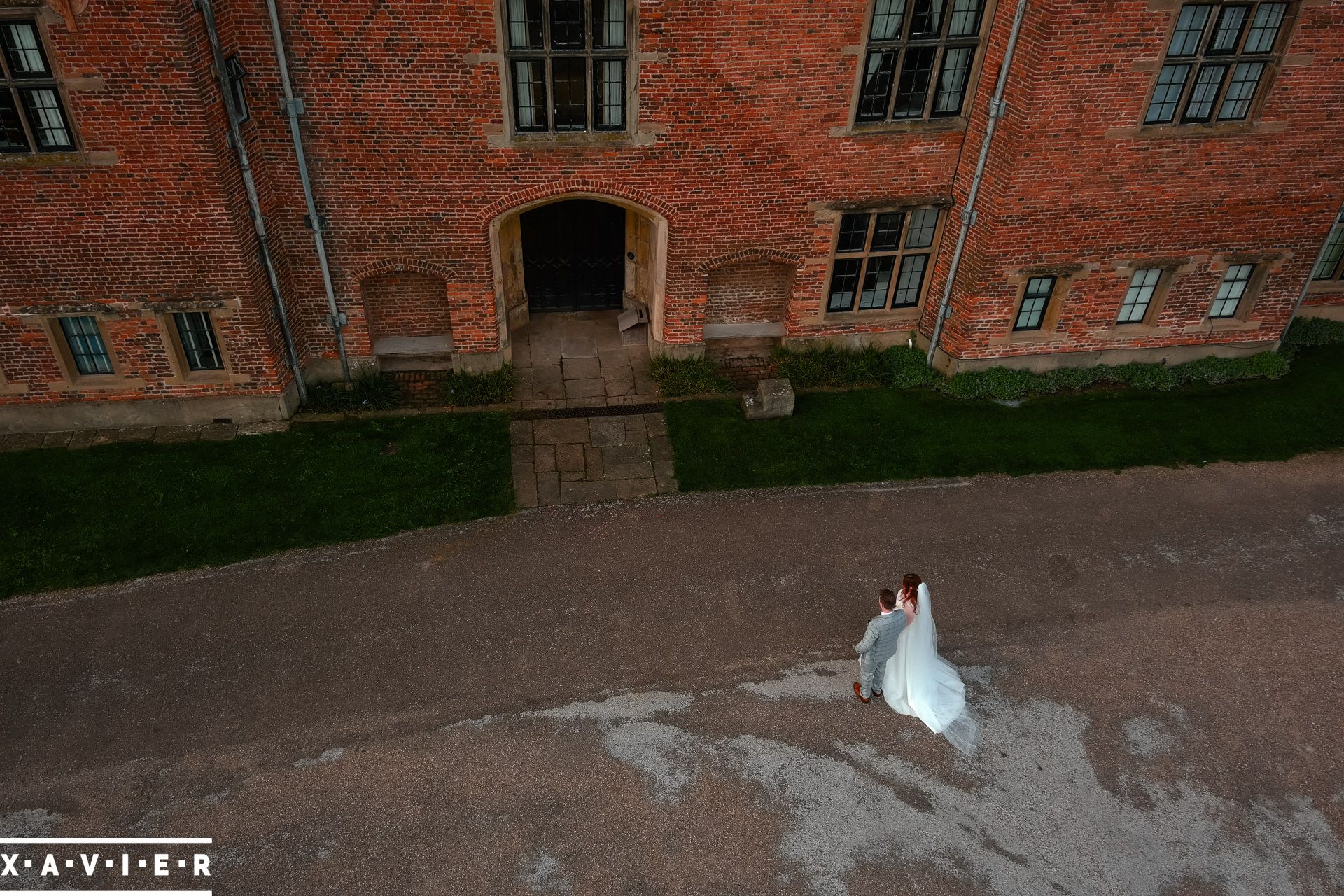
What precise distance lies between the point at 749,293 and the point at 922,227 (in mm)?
3067

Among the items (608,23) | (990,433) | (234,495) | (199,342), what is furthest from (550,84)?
(990,433)

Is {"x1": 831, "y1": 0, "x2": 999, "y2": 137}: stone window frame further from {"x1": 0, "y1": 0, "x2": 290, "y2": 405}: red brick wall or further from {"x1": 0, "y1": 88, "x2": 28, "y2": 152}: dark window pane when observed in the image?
{"x1": 0, "y1": 88, "x2": 28, "y2": 152}: dark window pane

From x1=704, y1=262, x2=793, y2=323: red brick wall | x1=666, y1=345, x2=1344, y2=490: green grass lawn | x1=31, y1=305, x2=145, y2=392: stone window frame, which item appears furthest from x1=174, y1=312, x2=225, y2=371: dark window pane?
x1=704, y1=262, x2=793, y2=323: red brick wall

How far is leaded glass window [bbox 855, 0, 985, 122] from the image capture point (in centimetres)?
1186

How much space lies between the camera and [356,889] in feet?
25.0

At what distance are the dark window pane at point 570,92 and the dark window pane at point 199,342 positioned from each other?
593cm

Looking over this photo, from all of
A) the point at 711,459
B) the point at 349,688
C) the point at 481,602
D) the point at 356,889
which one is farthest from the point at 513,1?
the point at 356,889

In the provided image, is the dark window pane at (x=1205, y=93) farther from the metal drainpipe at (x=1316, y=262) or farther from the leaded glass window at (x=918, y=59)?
the metal drainpipe at (x=1316, y=262)

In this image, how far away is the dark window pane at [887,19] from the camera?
11.7 metres

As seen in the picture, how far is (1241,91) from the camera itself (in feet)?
40.0

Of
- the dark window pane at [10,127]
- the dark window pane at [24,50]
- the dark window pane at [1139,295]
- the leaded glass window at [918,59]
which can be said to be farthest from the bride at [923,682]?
the dark window pane at [10,127]

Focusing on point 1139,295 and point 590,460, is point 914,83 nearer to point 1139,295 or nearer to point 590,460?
point 1139,295

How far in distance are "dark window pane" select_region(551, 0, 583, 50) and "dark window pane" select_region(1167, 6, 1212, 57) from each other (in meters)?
8.07

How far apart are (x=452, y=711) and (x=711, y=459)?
5363 mm
